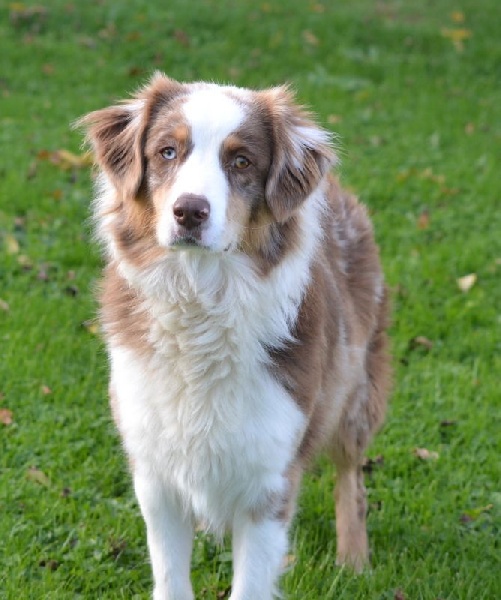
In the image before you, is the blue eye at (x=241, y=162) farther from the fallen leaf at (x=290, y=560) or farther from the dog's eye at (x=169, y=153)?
the fallen leaf at (x=290, y=560)

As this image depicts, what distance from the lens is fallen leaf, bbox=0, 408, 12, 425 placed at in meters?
5.11

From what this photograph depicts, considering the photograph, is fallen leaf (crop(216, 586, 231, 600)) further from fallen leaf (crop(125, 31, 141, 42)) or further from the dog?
fallen leaf (crop(125, 31, 141, 42))

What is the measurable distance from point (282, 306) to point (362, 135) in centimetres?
653

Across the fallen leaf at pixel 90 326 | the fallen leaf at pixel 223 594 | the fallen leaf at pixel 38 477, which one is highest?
the fallen leaf at pixel 90 326

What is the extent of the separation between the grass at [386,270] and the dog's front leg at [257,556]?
0.45m

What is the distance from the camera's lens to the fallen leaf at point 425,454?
5199 mm

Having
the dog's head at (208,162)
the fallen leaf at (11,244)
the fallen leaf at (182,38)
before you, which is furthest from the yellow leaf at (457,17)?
the dog's head at (208,162)

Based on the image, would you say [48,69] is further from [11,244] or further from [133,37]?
[11,244]

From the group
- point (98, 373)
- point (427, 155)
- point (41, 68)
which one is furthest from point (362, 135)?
point (98, 373)

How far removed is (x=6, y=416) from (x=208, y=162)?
230cm

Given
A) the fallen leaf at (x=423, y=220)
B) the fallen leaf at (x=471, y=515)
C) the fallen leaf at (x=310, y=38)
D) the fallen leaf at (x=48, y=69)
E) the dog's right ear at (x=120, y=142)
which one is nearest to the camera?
the dog's right ear at (x=120, y=142)

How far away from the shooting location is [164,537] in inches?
151

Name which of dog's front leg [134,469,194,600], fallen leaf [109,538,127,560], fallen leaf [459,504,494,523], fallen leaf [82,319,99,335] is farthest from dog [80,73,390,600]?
fallen leaf [82,319,99,335]

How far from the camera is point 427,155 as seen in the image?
9.45m
